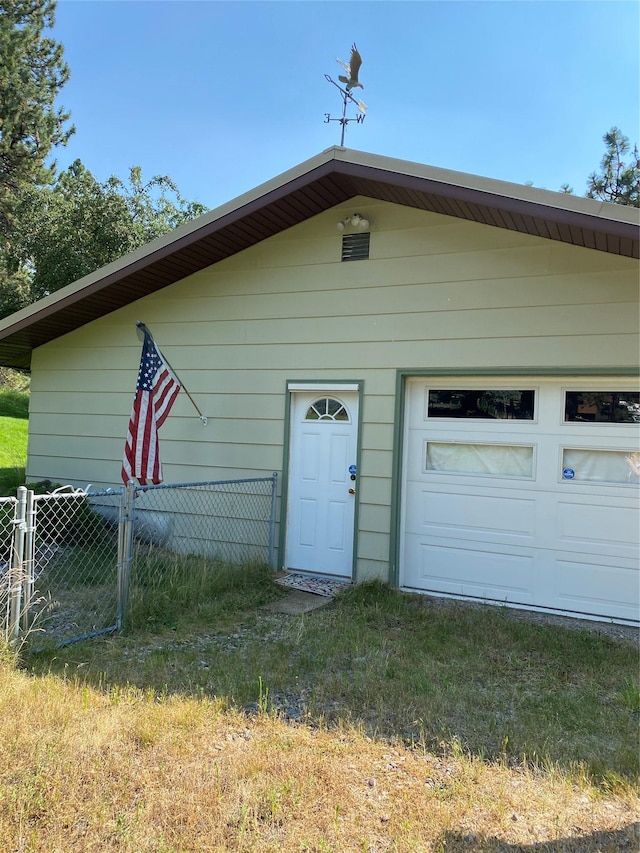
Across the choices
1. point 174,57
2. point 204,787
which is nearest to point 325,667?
point 204,787

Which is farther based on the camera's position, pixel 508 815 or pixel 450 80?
pixel 450 80

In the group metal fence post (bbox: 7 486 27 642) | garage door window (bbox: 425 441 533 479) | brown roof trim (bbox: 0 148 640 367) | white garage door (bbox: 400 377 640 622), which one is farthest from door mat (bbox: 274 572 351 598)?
brown roof trim (bbox: 0 148 640 367)

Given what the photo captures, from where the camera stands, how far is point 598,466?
5648 mm

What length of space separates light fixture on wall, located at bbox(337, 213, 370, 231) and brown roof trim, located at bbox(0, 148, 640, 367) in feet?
0.81

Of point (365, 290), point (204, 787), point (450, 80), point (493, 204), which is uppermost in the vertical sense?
point (450, 80)

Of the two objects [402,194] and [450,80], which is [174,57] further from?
[402,194]

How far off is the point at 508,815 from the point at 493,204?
4575 mm

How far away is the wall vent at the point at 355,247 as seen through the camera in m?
6.68

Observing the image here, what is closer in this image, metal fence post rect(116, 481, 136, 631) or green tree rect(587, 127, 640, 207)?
metal fence post rect(116, 481, 136, 631)

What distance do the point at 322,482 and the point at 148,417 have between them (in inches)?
80.8

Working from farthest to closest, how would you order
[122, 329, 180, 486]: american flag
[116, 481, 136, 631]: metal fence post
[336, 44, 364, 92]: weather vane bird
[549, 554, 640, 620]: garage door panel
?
[336, 44, 364, 92]: weather vane bird
[122, 329, 180, 486]: american flag
[549, 554, 640, 620]: garage door panel
[116, 481, 136, 631]: metal fence post

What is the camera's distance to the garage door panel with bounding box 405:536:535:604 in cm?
590

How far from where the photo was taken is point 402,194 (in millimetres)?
6156

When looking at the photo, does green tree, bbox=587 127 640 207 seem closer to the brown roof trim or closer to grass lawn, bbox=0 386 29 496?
the brown roof trim
